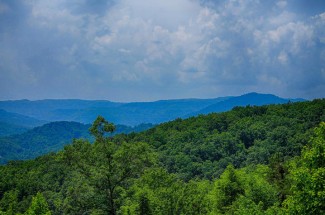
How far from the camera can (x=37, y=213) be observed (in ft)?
103

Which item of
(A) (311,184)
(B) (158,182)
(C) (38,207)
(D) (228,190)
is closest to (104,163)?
(C) (38,207)

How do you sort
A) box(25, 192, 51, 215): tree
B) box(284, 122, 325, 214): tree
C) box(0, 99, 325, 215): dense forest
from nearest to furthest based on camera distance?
box(284, 122, 325, 214): tree
box(0, 99, 325, 215): dense forest
box(25, 192, 51, 215): tree

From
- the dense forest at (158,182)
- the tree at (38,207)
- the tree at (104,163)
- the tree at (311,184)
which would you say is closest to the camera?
the tree at (311,184)

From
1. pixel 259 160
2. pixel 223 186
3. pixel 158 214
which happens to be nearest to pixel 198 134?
pixel 259 160

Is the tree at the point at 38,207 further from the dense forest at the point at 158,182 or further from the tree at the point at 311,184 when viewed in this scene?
the tree at the point at 311,184

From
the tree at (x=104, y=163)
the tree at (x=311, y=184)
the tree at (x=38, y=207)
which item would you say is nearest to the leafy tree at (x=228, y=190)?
the tree at (x=104, y=163)

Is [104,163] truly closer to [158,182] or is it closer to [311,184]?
[311,184]

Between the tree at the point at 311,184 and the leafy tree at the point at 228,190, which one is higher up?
the tree at the point at 311,184

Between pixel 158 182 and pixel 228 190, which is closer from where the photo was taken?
pixel 158 182

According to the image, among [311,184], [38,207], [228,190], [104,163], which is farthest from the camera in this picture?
[228,190]

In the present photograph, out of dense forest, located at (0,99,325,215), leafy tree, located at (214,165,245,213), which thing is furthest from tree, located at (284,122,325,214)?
leafy tree, located at (214,165,245,213)

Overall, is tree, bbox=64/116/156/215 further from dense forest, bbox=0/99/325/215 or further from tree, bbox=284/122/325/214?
tree, bbox=284/122/325/214

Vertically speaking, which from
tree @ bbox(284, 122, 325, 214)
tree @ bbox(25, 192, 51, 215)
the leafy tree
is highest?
tree @ bbox(284, 122, 325, 214)

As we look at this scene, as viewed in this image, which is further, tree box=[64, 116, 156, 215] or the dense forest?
tree box=[64, 116, 156, 215]
